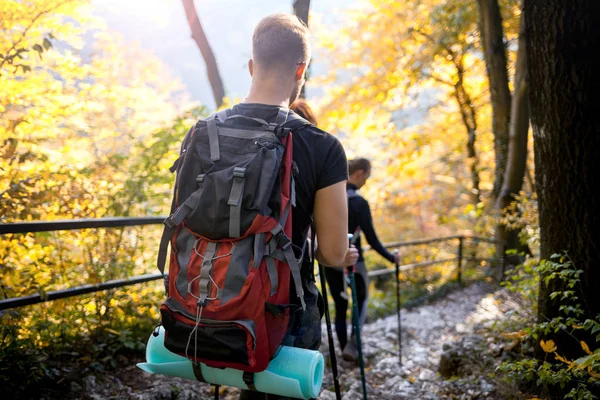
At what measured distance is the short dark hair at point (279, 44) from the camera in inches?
68.5

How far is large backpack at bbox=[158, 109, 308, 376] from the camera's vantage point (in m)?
1.50

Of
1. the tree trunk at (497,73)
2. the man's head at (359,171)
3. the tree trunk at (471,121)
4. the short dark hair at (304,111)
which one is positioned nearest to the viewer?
the short dark hair at (304,111)

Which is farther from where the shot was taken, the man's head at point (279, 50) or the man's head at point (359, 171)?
the man's head at point (359, 171)

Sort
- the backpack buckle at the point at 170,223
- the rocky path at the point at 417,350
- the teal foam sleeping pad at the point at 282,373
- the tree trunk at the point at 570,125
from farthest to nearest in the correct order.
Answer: the rocky path at the point at 417,350 < the tree trunk at the point at 570,125 < the backpack buckle at the point at 170,223 < the teal foam sleeping pad at the point at 282,373

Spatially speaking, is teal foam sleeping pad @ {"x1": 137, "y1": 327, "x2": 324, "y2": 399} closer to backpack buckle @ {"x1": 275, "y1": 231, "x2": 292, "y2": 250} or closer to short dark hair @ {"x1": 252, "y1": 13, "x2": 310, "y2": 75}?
backpack buckle @ {"x1": 275, "y1": 231, "x2": 292, "y2": 250}

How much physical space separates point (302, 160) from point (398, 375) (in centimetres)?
332

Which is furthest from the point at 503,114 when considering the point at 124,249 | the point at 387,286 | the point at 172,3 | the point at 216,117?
the point at 216,117

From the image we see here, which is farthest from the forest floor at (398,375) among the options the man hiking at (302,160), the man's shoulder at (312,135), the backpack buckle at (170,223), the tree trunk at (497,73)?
the tree trunk at (497,73)

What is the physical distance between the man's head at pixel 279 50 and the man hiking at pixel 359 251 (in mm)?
2591

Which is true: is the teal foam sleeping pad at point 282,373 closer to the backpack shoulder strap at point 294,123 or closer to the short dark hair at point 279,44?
the backpack shoulder strap at point 294,123

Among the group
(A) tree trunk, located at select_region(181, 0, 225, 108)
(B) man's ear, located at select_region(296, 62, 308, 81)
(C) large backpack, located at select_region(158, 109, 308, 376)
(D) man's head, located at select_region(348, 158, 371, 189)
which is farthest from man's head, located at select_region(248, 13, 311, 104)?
(A) tree trunk, located at select_region(181, 0, 225, 108)

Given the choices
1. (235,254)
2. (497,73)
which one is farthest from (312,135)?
(497,73)

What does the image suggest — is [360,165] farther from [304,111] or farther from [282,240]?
[282,240]

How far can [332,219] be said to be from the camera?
1703 mm
